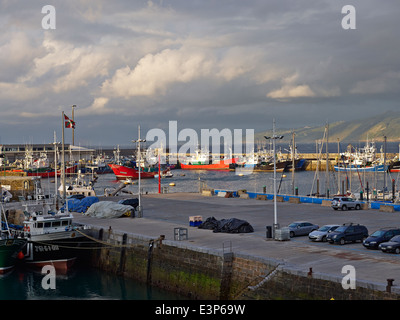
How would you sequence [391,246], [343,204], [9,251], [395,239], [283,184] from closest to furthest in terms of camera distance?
1. [391,246]
2. [395,239]
3. [9,251]
4. [343,204]
5. [283,184]

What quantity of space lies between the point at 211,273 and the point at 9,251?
17.5 m

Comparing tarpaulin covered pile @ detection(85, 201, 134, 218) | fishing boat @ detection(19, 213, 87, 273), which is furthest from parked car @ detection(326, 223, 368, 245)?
tarpaulin covered pile @ detection(85, 201, 134, 218)

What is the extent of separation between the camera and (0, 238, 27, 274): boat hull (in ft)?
125

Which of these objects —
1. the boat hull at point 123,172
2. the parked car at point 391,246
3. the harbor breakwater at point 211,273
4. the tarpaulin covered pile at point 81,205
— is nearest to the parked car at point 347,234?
the parked car at point 391,246

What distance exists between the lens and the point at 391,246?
2956 cm

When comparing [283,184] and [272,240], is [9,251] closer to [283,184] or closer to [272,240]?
[272,240]

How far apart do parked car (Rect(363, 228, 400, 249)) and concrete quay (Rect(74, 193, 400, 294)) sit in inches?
18.3

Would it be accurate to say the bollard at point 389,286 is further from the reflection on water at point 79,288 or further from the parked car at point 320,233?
the reflection on water at point 79,288

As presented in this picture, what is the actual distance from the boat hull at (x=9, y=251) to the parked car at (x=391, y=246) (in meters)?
26.0

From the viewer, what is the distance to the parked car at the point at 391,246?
2952cm

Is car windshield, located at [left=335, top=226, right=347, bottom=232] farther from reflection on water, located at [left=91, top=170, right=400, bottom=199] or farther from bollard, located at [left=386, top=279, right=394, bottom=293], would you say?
reflection on water, located at [left=91, top=170, right=400, bottom=199]

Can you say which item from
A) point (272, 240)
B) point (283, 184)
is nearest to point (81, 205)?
point (272, 240)

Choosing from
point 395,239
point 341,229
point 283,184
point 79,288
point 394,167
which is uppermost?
point 394,167

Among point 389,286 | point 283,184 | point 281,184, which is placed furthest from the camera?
point 281,184
